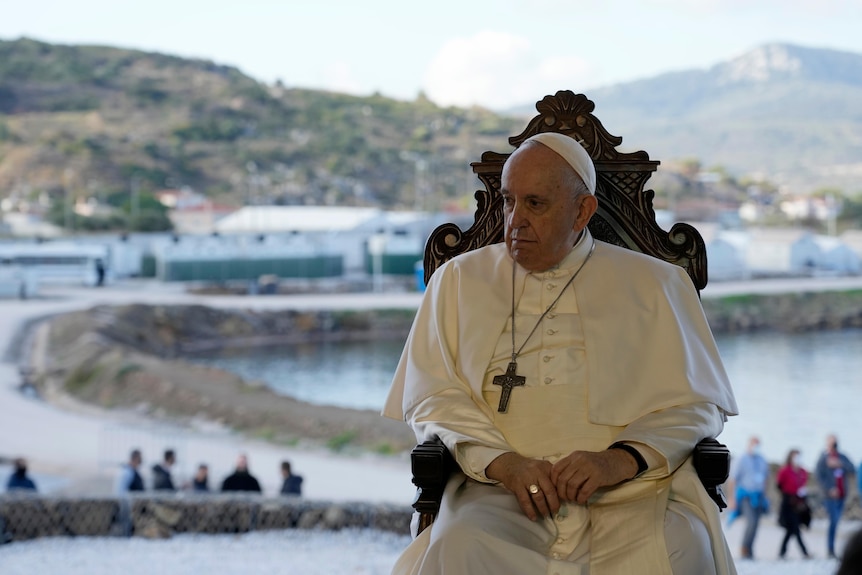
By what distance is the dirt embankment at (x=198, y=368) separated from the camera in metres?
15.0

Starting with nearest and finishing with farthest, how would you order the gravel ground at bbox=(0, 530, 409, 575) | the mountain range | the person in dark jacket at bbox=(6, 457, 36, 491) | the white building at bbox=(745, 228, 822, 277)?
the gravel ground at bbox=(0, 530, 409, 575) < the person in dark jacket at bbox=(6, 457, 36, 491) < the white building at bbox=(745, 228, 822, 277) < the mountain range

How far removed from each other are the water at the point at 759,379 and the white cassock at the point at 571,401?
1566cm

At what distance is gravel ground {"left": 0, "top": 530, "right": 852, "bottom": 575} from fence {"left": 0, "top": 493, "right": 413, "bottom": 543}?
3.4 inches

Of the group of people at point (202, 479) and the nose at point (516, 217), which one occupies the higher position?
the nose at point (516, 217)

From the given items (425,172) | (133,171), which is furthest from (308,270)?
(425,172)

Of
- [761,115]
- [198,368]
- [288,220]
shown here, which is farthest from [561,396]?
[761,115]

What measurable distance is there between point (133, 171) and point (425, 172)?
59.6 feet

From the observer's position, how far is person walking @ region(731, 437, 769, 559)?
7.53m

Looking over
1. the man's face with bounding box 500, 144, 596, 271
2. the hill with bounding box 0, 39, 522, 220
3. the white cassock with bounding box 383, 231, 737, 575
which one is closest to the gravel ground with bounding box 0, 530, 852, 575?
the white cassock with bounding box 383, 231, 737, 575

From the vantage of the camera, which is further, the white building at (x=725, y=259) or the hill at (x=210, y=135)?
the hill at (x=210, y=135)

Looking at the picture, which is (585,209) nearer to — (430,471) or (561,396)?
(561,396)

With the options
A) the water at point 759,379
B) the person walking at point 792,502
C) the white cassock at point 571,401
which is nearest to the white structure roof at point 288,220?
the water at point 759,379

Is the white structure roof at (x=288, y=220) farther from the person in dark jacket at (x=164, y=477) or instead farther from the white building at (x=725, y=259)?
the person in dark jacket at (x=164, y=477)

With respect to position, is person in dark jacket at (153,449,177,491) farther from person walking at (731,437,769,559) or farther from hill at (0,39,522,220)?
hill at (0,39,522,220)
